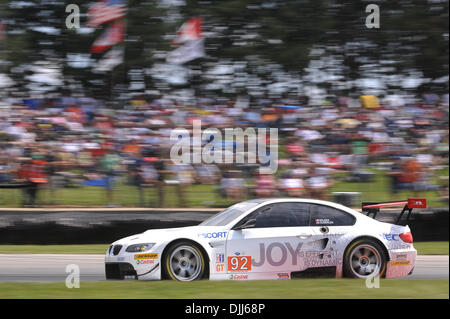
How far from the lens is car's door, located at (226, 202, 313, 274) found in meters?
8.02

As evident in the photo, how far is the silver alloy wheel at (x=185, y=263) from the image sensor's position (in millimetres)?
7930

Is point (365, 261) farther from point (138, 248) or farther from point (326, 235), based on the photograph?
point (138, 248)

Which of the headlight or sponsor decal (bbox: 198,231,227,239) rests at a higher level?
sponsor decal (bbox: 198,231,227,239)

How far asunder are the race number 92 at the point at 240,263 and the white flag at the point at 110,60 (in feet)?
27.4

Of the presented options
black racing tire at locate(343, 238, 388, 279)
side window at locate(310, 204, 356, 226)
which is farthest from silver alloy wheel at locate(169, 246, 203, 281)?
black racing tire at locate(343, 238, 388, 279)

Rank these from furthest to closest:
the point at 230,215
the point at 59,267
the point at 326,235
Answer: the point at 59,267 → the point at 230,215 → the point at 326,235

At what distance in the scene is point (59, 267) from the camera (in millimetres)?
9727

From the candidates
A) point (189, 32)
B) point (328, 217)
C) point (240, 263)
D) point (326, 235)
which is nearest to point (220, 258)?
point (240, 263)

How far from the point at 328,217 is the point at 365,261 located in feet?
2.36

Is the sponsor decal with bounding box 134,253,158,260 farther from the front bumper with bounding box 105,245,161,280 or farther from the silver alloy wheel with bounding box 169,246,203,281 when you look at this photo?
the silver alloy wheel with bounding box 169,246,203,281

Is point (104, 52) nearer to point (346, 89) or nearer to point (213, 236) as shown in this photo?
point (346, 89)

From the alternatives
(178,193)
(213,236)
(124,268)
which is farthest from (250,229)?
(178,193)

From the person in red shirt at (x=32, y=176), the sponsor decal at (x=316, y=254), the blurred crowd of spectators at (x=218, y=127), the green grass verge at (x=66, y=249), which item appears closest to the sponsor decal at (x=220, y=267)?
Result: the sponsor decal at (x=316, y=254)
